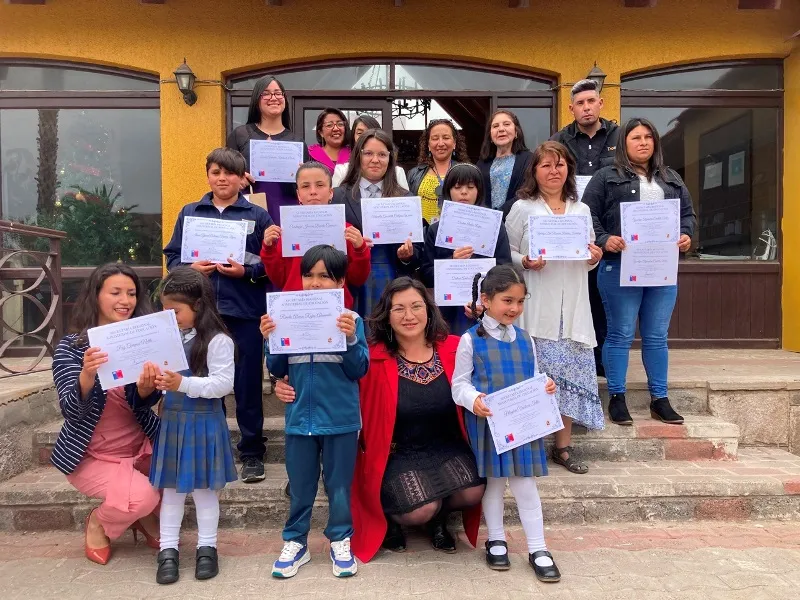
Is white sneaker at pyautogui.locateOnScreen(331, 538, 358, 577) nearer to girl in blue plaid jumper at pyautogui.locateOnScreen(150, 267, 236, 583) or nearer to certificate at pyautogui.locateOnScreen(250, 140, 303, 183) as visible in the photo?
Answer: girl in blue plaid jumper at pyautogui.locateOnScreen(150, 267, 236, 583)

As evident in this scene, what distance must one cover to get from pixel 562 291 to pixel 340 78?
411 centimetres

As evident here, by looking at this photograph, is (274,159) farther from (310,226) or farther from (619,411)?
(619,411)

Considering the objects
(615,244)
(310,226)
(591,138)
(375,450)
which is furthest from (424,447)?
(591,138)

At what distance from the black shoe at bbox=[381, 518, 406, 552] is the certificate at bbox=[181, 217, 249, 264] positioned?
1702 millimetres

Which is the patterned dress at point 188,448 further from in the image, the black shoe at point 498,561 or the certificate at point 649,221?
the certificate at point 649,221

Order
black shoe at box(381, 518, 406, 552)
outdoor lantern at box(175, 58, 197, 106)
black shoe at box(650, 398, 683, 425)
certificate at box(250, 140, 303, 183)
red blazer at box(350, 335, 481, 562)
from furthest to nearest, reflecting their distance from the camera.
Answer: outdoor lantern at box(175, 58, 197, 106), black shoe at box(650, 398, 683, 425), certificate at box(250, 140, 303, 183), black shoe at box(381, 518, 406, 552), red blazer at box(350, 335, 481, 562)

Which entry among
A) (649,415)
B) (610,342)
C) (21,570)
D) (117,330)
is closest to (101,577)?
(21,570)

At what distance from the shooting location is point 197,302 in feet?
9.85

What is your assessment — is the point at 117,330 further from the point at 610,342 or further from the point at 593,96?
the point at 593,96

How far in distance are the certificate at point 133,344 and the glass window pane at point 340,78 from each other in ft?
15.0

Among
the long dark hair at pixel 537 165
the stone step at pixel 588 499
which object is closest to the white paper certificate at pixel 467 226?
the long dark hair at pixel 537 165

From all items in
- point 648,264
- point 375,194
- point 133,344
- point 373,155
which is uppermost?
point 373,155

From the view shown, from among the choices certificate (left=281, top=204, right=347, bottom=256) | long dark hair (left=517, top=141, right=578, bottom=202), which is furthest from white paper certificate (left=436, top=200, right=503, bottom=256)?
certificate (left=281, top=204, right=347, bottom=256)

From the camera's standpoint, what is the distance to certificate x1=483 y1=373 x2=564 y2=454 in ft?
9.37
